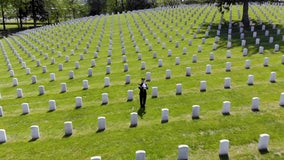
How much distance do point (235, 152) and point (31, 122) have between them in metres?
8.54

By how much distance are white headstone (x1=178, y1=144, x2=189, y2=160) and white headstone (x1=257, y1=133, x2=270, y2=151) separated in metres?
2.29

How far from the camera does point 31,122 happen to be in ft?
48.2

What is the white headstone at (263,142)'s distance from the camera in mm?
10488

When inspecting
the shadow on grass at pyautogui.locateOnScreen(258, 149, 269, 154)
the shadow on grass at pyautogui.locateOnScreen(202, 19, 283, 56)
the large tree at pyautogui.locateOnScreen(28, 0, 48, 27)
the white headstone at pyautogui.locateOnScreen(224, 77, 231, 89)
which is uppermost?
the large tree at pyautogui.locateOnScreen(28, 0, 48, 27)

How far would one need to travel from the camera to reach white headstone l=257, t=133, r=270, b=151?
34.4 ft

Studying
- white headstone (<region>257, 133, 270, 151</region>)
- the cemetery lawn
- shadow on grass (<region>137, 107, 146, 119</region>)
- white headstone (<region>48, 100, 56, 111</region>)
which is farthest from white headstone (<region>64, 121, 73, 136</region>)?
white headstone (<region>257, 133, 270, 151</region>)

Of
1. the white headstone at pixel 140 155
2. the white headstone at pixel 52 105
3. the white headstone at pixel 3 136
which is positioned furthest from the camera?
the white headstone at pixel 52 105

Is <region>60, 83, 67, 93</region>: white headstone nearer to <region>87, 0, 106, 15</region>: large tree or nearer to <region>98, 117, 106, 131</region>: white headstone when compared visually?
<region>98, 117, 106, 131</region>: white headstone

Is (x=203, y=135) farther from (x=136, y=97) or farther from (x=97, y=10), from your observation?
(x=97, y=10)

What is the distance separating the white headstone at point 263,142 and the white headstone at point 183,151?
229 cm

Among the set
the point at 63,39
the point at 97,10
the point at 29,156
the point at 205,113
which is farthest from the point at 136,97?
the point at 97,10

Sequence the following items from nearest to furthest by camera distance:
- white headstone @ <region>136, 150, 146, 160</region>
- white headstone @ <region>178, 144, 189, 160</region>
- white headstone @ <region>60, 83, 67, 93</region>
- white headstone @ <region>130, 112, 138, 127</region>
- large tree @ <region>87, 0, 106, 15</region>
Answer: white headstone @ <region>136, 150, 146, 160</region> → white headstone @ <region>178, 144, 189, 160</region> → white headstone @ <region>130, 112, 138, 127</region> → white headstone @ <region>60, 83, 67, 93</region> → large tree @ <region>87, 0, 106, 15</region>

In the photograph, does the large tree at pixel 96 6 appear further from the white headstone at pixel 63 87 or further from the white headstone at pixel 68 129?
the white headstone at pixel 68 129

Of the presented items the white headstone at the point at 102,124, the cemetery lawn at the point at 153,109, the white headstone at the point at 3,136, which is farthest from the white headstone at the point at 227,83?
the white headstone at the point at 3,136
